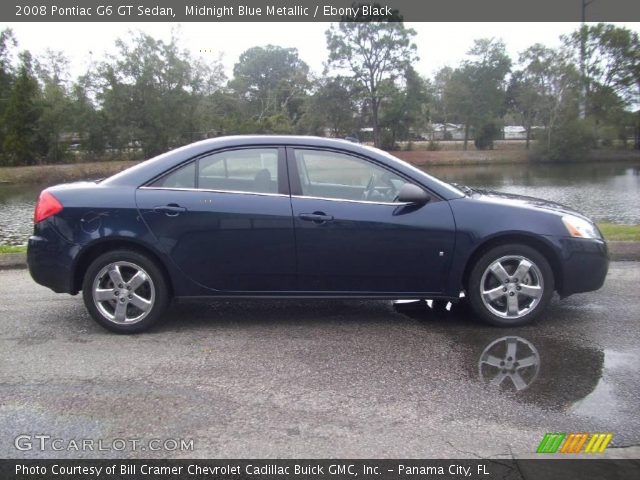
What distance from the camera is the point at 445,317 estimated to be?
188 inches

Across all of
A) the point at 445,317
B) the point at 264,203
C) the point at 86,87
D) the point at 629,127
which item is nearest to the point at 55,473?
the point at 264,203

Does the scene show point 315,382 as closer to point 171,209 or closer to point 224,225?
point 224,225

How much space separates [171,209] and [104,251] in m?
0.65

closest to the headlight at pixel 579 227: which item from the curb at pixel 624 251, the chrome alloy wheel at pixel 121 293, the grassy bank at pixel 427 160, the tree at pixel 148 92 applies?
the curb at pixel 624 251

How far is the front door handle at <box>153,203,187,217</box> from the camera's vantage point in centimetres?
433

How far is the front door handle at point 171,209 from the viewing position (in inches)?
170

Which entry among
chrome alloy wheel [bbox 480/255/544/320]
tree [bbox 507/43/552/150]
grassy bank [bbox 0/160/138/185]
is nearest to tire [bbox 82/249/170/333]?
chrome alloy wheel [bbox 480/255/544/320]

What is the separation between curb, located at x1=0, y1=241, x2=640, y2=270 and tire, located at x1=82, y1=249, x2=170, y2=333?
119 inches

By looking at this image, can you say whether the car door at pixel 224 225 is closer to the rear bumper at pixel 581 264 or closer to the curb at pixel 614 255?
the rear bumper at pixel 581 264

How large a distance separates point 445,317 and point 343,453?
234 cm

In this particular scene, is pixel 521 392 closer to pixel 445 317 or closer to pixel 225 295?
pixel 445 317

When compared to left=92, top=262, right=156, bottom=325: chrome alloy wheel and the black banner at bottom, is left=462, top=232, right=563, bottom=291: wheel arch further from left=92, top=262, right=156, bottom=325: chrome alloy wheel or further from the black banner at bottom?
left=92, top=262, right=156, bottom=325: chrome alloy wheel

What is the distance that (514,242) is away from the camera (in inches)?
177

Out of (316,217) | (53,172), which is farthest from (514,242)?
(53,172)
